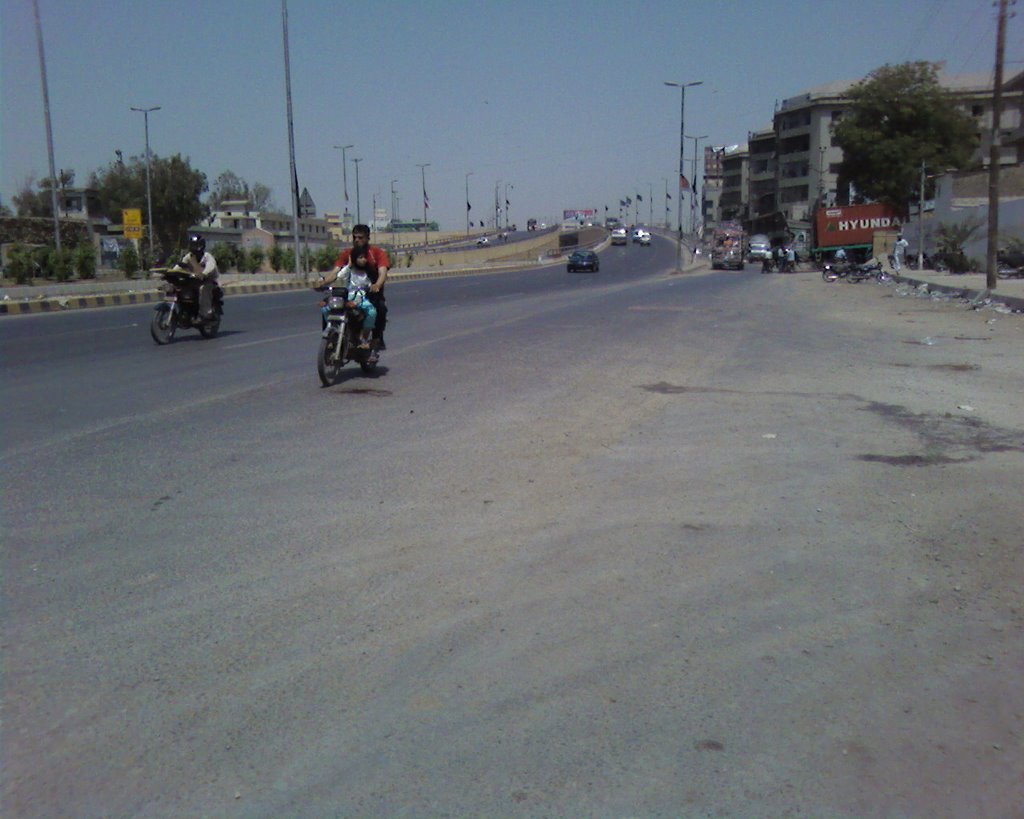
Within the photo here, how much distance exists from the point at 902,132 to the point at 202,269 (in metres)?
65.1

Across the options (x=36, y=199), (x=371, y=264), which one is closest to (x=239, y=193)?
(x=36, y=199)

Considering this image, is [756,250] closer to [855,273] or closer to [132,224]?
[855,273]

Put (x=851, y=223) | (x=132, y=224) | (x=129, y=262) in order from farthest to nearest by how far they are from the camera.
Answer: (x=851, y=223) → (x=132, y=224) → (x=129, y=262)

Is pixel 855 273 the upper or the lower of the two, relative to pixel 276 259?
lower

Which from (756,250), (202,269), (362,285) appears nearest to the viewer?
(362,285)

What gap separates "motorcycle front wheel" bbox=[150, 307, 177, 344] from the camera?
16703 mm

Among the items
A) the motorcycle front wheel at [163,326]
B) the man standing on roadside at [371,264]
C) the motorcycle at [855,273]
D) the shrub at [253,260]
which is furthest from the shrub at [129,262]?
the man standing on roadside at [371,264]

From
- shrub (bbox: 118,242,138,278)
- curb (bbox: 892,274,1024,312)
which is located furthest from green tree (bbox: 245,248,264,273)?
curb (bbox: 892,274,1024,312)

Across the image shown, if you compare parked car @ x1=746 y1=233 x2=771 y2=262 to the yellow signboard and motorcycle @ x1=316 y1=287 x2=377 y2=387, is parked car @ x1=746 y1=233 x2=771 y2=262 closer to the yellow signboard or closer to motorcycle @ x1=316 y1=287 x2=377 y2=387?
the yellow signboard

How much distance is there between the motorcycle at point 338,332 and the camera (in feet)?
37.4

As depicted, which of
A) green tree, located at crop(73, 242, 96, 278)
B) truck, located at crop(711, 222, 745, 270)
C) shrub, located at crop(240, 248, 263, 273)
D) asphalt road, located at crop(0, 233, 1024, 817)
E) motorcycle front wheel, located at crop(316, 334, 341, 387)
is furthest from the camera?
truck, located at crop(711, 222, 745, 270)

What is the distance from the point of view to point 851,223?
54.4m

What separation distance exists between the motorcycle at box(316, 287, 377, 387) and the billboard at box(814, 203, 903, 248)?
47385 mm

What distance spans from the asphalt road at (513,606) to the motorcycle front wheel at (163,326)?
5921 millimetres
